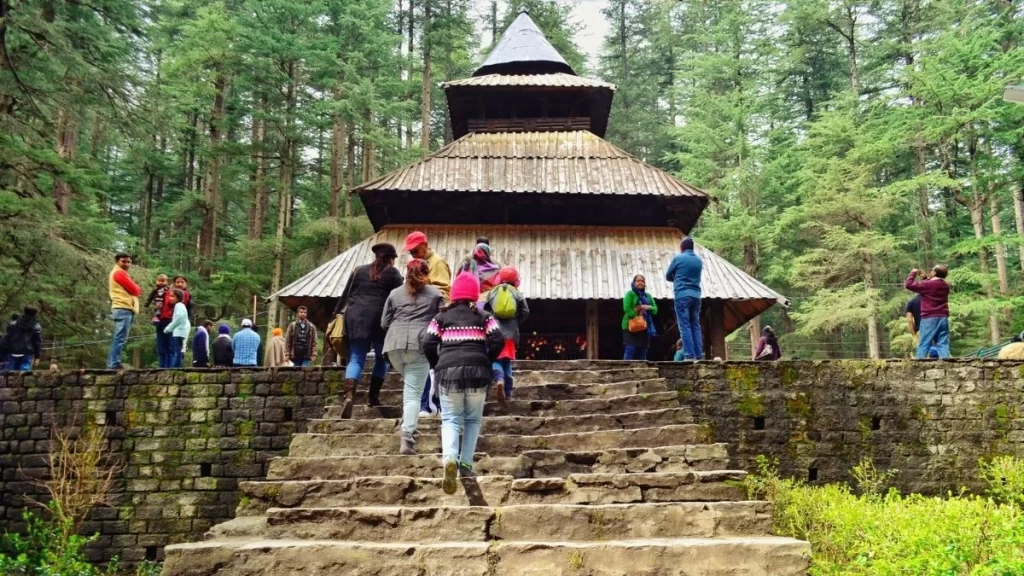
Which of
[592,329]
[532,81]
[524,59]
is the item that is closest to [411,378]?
[592,329]

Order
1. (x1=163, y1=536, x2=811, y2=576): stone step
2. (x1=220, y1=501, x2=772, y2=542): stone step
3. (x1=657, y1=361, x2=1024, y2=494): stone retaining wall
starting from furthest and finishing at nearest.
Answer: (x1=657, y1=361, x2=1024, y2=494): stone retaining wall → (x1=220, y1=501, x2=772, y2=542): stone step → (x1=163, y1=536, x2=811, y2=576): stone step

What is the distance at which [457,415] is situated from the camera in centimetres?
Answer: 503

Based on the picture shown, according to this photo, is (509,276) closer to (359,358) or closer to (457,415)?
(359,358)

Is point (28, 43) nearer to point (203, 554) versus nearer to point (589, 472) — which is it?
point (203, 554)

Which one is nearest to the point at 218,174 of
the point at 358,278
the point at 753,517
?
the point at 358,278

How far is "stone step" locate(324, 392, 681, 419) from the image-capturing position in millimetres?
6836

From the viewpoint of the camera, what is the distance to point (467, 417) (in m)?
5.11

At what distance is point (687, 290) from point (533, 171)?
6228 mm

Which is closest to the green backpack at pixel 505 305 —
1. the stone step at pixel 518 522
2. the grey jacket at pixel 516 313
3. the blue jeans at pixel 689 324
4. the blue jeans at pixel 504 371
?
the grey jacket at pixel 516 313

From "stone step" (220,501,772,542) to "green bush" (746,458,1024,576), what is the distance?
65 cm

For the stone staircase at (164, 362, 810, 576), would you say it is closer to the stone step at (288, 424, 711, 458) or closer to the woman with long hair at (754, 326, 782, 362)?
the stone step at (288, 424, 711, 458)

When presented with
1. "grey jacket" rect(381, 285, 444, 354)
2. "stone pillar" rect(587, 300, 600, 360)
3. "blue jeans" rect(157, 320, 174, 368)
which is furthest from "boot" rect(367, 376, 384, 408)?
"stone pillar" rect(587, 300, 600, 360)

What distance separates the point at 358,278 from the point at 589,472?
8.99 ft

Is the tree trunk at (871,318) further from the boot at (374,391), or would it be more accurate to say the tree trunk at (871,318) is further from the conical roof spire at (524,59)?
the boot at (374,391)
